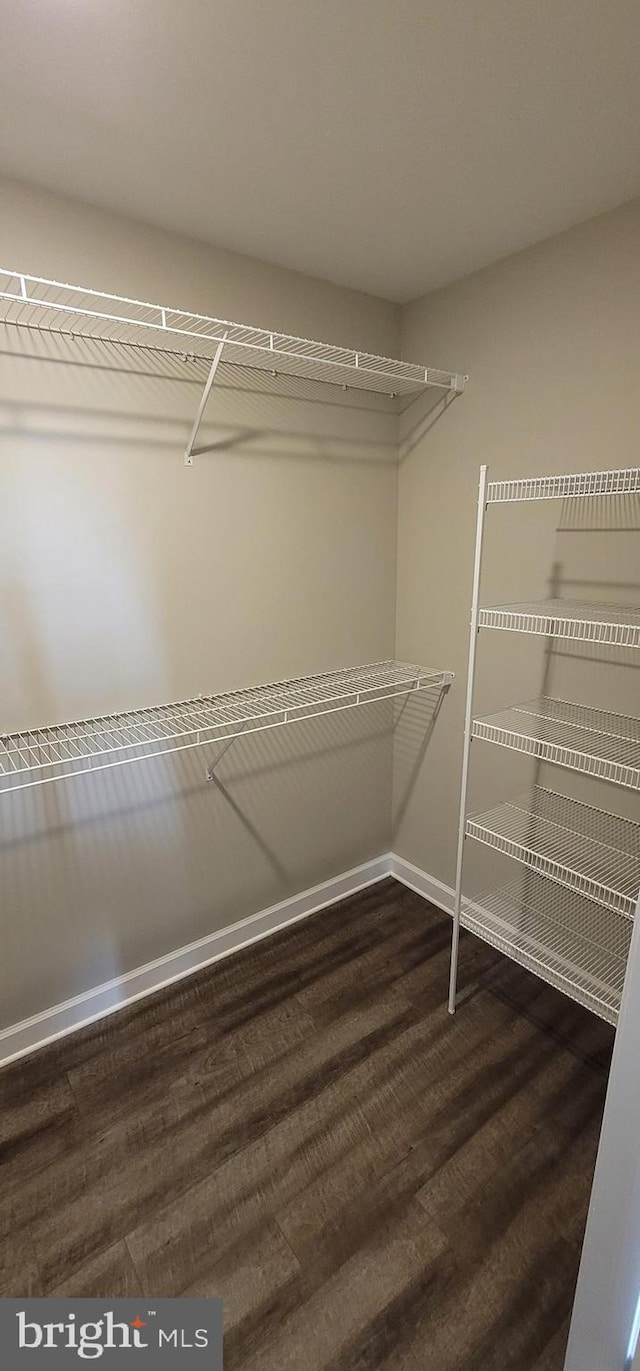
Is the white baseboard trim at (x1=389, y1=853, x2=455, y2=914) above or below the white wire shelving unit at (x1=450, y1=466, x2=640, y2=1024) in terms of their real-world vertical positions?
below

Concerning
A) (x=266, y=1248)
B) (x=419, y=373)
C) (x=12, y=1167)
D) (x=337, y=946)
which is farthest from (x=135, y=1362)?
(x=419, y=373)

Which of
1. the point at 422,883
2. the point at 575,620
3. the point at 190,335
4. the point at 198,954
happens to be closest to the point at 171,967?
the point at 198,954

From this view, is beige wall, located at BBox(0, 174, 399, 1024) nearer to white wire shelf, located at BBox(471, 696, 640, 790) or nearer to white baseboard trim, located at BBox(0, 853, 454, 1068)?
white baseboard trim, located at BBox(0, 853, 454, 1068)

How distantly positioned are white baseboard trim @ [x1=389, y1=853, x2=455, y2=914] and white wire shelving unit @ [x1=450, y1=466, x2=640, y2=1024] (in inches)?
14.0

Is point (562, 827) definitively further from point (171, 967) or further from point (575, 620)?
point (171, 967)

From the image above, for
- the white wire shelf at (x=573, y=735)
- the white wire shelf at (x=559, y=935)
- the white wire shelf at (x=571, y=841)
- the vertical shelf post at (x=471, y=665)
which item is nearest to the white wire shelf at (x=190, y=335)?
the vertical shelf post at (x=471, y=665)

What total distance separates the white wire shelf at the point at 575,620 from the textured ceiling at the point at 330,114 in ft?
3.40

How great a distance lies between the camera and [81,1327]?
1.15 meters

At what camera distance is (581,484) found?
155cm

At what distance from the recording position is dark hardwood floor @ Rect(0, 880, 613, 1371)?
1182 mm

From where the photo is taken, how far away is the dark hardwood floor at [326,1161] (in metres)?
1.18

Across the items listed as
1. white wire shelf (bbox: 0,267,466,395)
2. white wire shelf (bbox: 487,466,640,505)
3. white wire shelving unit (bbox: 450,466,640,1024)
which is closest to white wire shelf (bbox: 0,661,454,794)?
white wire shelving unit (bbox: 450,466,640,1024)

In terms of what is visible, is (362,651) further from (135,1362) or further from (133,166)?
(135,1362)

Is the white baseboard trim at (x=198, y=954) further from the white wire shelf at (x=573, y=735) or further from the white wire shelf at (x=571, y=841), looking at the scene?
the white wire shelf at (x=573, y=735)
